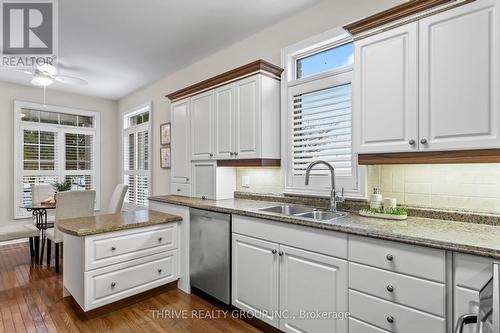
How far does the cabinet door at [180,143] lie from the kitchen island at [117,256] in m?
0.82

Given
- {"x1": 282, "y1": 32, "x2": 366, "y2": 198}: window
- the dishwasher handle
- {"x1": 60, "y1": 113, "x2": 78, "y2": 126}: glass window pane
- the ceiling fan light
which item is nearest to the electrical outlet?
{"x1": 282, "y1": 32, "x2": 366, "y2": 198}: window

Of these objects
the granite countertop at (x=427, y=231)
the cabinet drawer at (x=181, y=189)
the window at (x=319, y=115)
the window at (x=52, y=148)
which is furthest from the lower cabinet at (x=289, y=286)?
the window at (x=52, y=148)

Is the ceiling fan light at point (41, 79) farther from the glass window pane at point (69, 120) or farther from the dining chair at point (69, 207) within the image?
the glass window pane at point (69, 120)

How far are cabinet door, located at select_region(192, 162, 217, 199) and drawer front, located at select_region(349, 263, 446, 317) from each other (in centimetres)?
190

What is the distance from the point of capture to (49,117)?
201 inches

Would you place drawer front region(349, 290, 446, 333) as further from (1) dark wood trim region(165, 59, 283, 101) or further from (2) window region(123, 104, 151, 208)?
(2) window region(123, 104, 151, 208)

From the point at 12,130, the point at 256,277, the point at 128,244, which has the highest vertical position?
the point at 12,130

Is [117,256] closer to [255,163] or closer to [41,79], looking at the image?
[255,163]

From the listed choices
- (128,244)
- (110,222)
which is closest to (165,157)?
(110,222)

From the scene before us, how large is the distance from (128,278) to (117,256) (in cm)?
24

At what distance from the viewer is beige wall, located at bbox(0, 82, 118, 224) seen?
4.58 meters

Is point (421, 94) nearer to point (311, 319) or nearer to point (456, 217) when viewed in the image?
point (456, 217)

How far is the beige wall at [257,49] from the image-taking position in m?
2.33

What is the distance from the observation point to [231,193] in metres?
3.23
